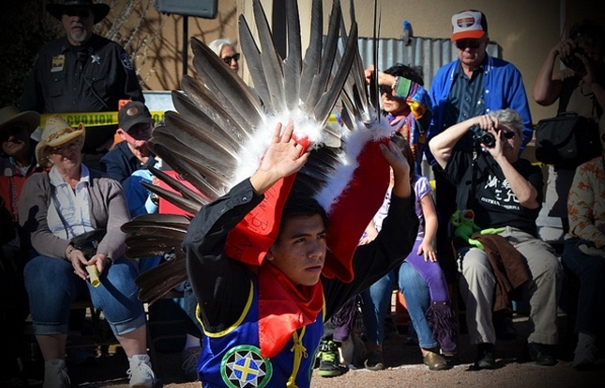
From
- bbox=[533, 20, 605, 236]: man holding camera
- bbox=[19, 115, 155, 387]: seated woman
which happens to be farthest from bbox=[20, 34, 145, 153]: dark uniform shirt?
bbox=[533, 20, 605, 236]: man holding camera

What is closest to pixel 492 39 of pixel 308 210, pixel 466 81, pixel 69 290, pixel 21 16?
pixel 466 81

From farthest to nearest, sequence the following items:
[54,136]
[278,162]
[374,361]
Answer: [374,361], [54,136], [278,162]

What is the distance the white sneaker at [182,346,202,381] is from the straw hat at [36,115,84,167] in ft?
5.36

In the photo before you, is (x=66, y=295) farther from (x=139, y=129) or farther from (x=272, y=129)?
(x=272, y=129)

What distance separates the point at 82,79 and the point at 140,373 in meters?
2.70

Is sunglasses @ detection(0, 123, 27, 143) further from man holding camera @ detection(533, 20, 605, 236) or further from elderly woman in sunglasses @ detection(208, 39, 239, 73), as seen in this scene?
man holding camera @ detection(533, 20, 605, 236)

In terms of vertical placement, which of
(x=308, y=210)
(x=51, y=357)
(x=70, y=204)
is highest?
(x=308, y=210)

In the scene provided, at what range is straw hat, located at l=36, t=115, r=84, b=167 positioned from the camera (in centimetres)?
534

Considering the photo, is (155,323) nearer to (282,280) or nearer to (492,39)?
(282,280)

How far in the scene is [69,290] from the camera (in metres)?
5.09

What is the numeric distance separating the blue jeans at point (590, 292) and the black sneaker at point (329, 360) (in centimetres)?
171

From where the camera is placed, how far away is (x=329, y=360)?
17.9ft

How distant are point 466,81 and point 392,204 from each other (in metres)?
3.41

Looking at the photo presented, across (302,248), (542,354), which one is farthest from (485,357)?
(302,248)
